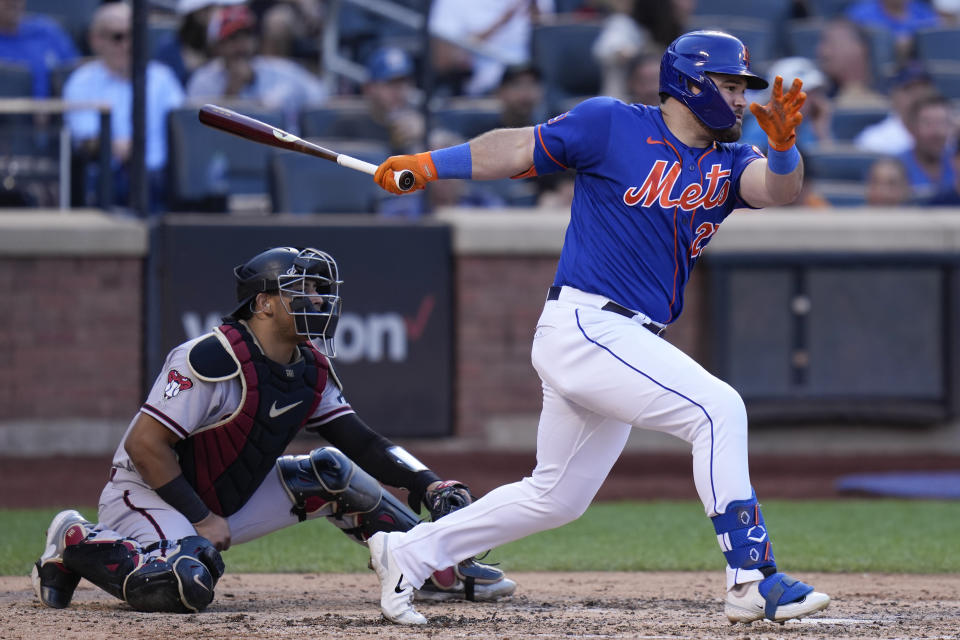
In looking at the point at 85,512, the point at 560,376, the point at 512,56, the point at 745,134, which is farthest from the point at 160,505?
the point at 512,56

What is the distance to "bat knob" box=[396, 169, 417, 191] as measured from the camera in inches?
166

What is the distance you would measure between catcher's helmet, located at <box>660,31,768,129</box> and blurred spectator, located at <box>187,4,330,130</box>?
5.32 meters

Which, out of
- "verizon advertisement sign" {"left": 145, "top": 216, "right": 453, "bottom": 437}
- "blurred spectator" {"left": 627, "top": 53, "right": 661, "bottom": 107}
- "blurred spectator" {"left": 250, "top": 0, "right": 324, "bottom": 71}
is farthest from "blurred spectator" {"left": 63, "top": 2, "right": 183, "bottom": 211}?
"blurred spectator" {"left": 627, "top": 53, "right": 661, "bottom": 107}

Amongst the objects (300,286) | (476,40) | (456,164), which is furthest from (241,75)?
(456,164)

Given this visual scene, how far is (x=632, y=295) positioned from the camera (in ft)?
13.6

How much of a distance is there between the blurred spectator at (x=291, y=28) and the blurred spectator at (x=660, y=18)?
247 cm

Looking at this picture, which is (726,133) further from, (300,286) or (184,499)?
(184,499)

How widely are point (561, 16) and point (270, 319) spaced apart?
763cm

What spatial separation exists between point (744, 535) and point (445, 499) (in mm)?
1051

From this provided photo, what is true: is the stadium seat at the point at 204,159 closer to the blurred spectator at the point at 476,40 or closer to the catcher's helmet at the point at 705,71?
the blurred spectator at the point at 476,40

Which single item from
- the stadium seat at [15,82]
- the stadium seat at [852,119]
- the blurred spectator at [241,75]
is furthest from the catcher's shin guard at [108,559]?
the stadium seat at [852,119]

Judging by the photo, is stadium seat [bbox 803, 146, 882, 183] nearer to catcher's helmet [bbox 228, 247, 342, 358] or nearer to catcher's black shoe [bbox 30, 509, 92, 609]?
catcher's helmet [bbox 228, 247, 342, 358]

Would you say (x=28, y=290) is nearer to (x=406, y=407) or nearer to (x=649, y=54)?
(x=406, y=407)

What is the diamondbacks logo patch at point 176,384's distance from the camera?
4383mm
